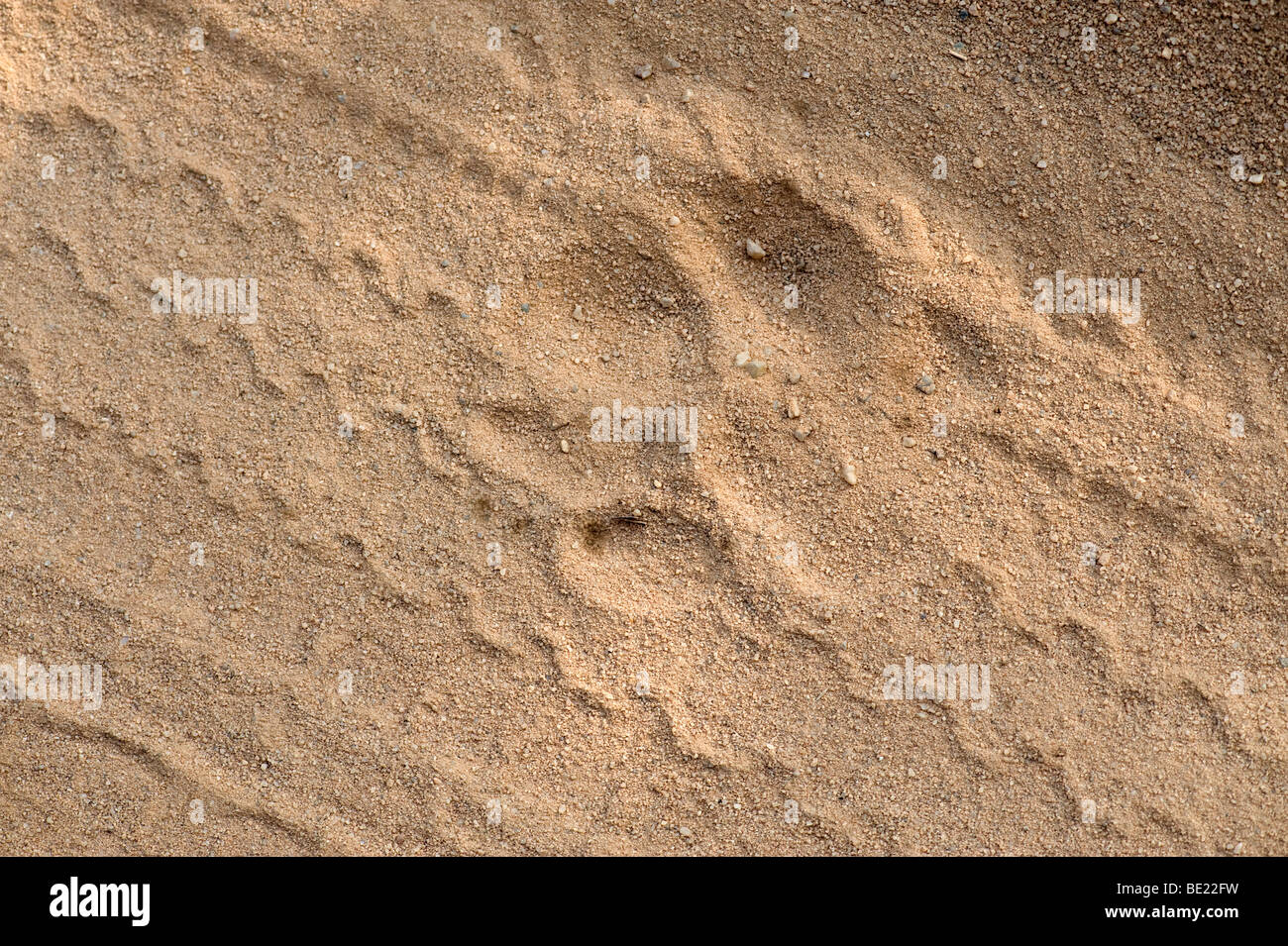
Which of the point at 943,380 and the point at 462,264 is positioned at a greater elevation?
the point at 462,264

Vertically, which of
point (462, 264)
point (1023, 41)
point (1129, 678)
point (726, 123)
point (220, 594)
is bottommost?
point (1129, 678)

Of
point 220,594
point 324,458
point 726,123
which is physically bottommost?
point 220,594

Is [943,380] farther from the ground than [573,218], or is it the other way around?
[573,218]

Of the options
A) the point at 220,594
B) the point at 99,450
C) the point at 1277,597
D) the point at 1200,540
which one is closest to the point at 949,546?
the point at 1200,540

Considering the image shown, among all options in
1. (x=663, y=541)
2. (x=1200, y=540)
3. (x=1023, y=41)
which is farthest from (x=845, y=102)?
(x=1200, y=540)

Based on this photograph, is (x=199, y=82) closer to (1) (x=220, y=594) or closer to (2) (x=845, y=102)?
(1) (x=220, y=594)

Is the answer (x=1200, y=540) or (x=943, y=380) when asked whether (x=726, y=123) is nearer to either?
(x=943, y=380)
